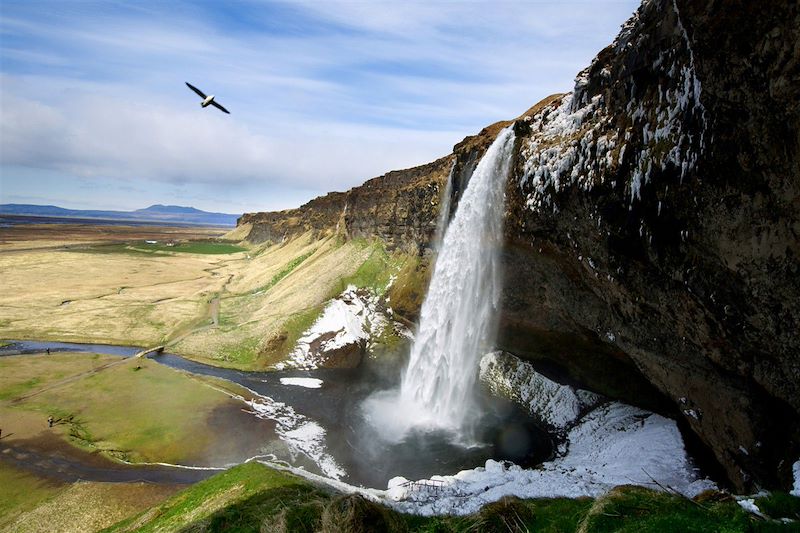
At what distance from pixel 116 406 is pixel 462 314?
24163mm

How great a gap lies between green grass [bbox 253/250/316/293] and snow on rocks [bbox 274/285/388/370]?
74.3 feet

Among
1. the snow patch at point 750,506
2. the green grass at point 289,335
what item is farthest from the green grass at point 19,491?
the snow patch at point 750,506

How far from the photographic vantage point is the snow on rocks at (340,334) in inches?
1499

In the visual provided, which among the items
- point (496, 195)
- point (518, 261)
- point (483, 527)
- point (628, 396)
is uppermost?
point (496, 195)

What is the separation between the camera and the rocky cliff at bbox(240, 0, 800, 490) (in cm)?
1091

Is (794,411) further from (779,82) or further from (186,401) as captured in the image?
(186,401)

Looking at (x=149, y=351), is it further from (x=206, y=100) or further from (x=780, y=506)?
(x=780, y=506)

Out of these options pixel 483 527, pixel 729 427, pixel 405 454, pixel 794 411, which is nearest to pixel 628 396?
pixel 729 427

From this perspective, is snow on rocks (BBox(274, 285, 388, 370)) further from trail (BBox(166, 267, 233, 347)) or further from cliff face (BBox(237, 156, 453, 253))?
trail (BBox(166, 267, 233, 347))

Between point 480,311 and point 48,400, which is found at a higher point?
point 480,311

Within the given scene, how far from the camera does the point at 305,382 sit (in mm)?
34500

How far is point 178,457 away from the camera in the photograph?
23234 mm

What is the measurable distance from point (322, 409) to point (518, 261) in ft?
53.7

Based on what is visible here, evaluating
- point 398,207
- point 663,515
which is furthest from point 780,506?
point 398,207
